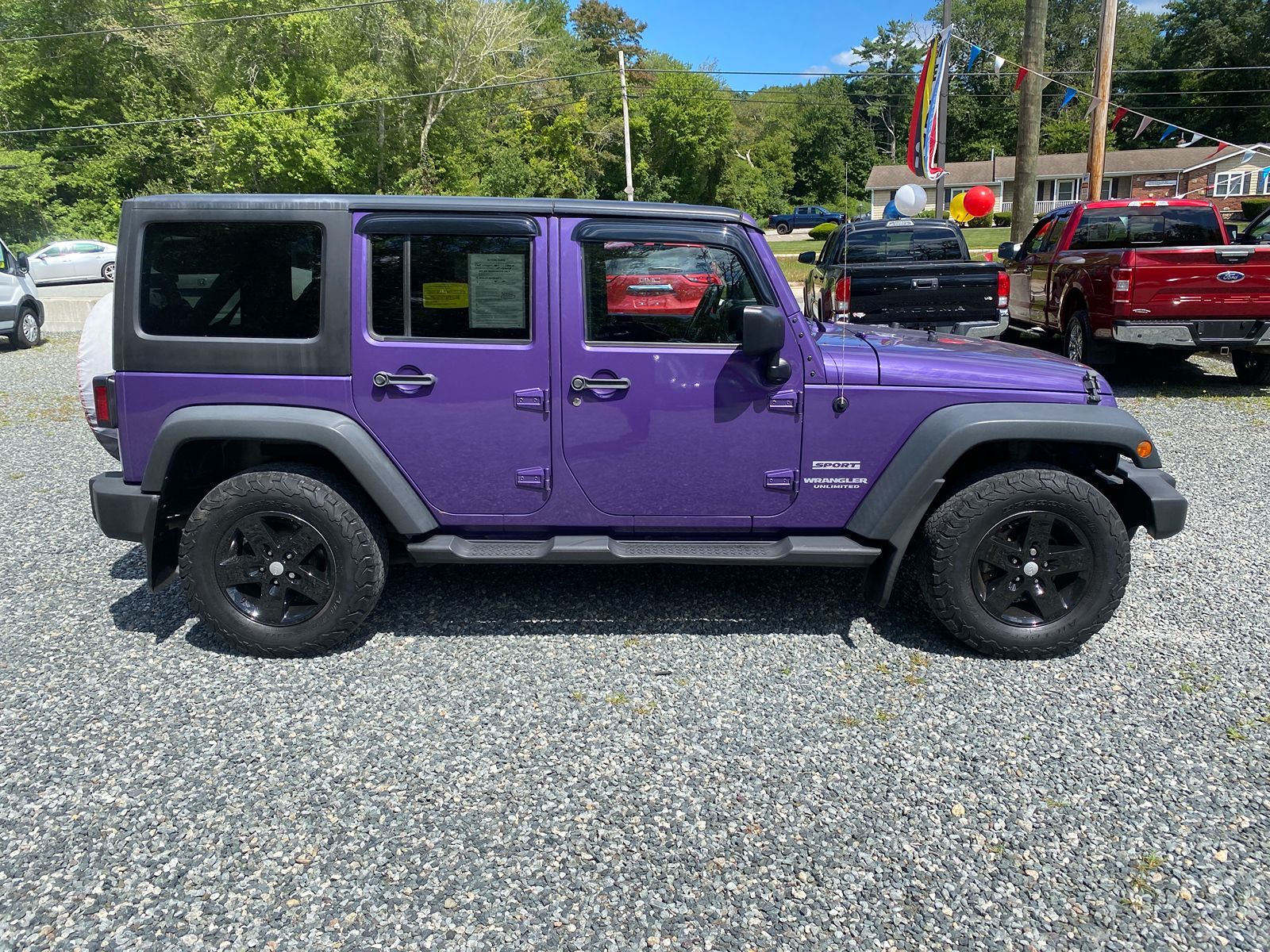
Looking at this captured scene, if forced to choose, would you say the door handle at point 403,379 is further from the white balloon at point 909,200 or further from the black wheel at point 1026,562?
the white balloon at point 909,200

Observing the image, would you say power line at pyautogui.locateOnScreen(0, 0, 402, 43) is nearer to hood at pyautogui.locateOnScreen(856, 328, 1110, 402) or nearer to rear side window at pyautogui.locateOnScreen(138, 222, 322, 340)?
rear side window at pyautogui.locateOnScreen(138, 222, 322, 340)

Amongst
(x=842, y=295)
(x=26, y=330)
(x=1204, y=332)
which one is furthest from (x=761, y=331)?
(x=26, y=330)

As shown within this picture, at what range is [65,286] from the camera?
26.1 metres

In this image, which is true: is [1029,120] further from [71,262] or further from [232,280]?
[71,262]

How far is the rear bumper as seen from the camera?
9.05 m

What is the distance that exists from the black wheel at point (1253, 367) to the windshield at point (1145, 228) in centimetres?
156

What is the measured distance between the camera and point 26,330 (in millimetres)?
15242

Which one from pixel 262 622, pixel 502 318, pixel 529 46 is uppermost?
pixel 529 46

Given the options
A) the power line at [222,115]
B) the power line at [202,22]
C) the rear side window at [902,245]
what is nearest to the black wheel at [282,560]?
the rear side window at [902,245]

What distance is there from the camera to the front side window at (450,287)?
377 cm

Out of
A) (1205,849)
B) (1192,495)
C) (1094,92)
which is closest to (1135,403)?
(1192,495)

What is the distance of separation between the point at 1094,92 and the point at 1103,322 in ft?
35.7

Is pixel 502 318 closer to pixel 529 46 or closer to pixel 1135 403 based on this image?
pixel 1135 403

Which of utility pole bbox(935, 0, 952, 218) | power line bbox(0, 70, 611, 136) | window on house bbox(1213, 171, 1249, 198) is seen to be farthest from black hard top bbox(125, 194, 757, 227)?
window on house bbox(1213, 171, 1249, 198)
